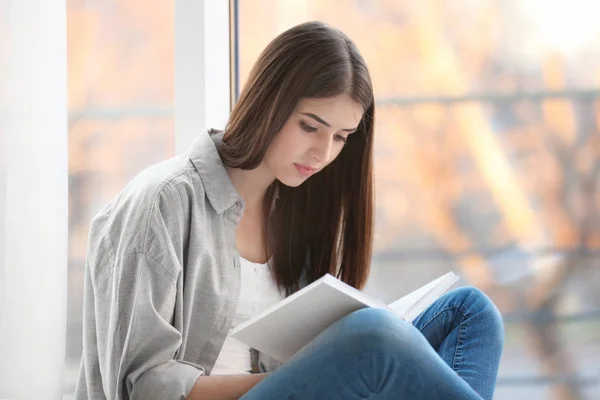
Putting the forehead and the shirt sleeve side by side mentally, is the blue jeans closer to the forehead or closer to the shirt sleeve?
the shirt sleeve

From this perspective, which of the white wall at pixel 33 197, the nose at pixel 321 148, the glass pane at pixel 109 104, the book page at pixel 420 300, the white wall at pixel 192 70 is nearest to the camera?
the book page at pixel 420 300

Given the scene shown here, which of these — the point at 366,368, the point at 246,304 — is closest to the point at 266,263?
the point at 246,304

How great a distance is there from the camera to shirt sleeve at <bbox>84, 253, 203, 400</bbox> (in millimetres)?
1103

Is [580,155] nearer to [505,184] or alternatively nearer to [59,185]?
[505,184]

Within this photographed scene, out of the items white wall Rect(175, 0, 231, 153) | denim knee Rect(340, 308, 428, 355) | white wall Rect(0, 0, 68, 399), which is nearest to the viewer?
denim knee Rect(340, 308, 428, 355)

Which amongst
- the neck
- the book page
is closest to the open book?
the book page

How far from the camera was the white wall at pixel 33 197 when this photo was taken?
5.31 ft

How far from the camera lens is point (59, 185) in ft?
5.76

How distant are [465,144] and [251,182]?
816 mm

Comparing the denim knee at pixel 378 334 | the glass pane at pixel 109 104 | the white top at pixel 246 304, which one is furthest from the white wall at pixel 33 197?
the denim knee at pixel 378 334

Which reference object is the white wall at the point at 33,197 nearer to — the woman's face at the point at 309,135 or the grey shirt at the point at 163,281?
the grey shirt at the point at 163,281

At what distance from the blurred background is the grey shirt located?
30.2 inches

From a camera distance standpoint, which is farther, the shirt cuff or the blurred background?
the blurred background

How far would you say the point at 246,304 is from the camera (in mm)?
1371
